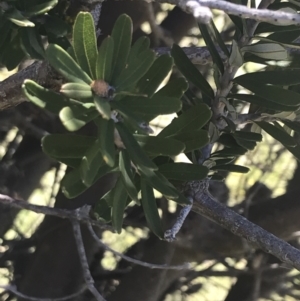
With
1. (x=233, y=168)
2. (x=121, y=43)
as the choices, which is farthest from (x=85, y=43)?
(x=233, y=168)

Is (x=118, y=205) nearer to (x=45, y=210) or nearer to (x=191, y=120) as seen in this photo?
(x=191, y=120)

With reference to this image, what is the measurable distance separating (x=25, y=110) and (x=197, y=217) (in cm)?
41

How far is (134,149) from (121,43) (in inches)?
2.8

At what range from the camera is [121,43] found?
0.27 m

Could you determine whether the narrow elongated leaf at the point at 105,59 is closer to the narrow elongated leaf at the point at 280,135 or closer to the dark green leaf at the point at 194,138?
the dark green leaf at the point at 194,138

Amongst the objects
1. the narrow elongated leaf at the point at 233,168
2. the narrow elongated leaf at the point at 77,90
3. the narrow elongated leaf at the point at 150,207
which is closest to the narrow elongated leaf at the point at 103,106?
the narrow elongated leaf at the point at 77,90

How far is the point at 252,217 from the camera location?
78 cm

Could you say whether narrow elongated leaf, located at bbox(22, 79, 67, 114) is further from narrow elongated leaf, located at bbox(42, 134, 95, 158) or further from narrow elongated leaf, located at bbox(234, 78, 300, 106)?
narrow elongated leaf, located at bbox(234, 78, 300, 106)

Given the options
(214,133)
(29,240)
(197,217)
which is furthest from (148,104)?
(29,240)

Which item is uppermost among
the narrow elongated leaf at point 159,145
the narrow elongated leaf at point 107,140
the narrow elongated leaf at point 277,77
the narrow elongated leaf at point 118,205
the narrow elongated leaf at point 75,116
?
the narrow elongated leaf at point 75,116

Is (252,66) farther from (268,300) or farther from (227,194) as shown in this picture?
(268,300)

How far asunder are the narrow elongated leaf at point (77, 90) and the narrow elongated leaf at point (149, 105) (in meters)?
0.03

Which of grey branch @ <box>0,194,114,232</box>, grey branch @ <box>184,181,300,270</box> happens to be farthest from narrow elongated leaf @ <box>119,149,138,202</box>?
grey branch @ <box>0,194,114,232</box>

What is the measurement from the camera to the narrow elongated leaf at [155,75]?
29 centimetres
